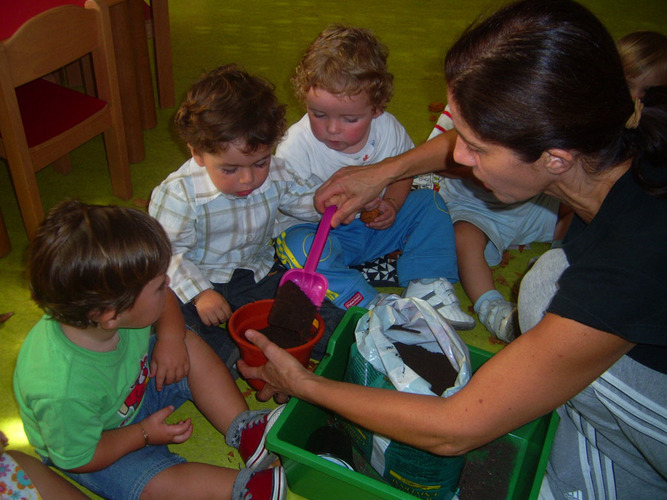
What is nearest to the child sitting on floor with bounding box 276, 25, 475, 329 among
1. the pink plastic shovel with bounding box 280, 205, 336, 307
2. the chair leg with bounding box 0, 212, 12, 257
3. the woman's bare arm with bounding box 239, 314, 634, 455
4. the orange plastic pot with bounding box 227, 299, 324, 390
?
the pink plastic shovel with bounding box 280, 205, 336, 307

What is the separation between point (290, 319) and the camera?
1.26 metres

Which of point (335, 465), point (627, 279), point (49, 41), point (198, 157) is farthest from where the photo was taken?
point (49, 41)

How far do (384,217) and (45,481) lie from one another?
1028 mm

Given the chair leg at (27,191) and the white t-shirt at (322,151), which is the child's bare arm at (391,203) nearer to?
the white t-shirt at (322,151)

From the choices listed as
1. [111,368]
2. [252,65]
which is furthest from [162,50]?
[111,368]

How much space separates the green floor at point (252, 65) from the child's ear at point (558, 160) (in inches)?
31.3

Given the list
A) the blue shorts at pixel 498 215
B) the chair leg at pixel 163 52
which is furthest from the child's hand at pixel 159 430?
the chair leg at pixel 163 52

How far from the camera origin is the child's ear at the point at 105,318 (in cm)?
95

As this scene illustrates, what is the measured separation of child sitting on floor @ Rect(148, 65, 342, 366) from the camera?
1.24 meters

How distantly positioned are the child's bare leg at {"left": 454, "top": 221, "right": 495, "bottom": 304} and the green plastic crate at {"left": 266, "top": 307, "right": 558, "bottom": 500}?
42cm

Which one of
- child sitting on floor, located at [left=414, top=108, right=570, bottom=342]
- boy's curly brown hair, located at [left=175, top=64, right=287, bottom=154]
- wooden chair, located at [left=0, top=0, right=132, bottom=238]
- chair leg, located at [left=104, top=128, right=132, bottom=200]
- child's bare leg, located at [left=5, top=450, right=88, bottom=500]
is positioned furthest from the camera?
chair leg, located at [left=104, top=128, right=132, bottom=200]

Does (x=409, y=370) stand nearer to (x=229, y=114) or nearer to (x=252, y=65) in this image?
(x=229, y=114)

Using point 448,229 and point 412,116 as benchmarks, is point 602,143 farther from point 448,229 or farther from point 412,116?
point 412,116

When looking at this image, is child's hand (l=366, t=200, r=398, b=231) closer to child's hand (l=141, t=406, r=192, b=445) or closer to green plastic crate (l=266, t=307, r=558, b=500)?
green plastic crate (l=266, t=307, r=558, b=500)
